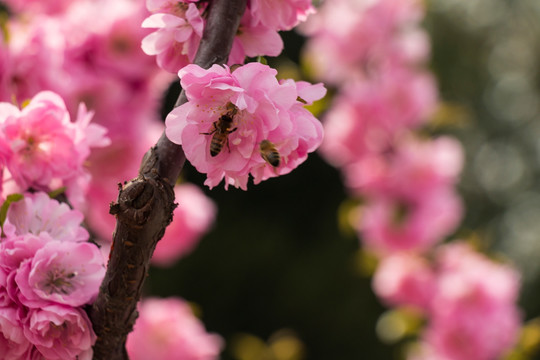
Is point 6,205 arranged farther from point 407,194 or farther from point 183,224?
point 407,194

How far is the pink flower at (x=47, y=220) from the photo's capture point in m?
0.73

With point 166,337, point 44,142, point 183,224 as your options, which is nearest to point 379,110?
point 183,224

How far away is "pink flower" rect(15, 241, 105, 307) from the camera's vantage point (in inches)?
26.5

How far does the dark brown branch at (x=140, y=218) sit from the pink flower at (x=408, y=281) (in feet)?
5.82

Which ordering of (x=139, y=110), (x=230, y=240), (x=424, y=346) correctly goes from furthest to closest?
(x=230, y=240)
(x=424, y=346)
(x=139, y=110)

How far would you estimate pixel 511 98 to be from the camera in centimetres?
925

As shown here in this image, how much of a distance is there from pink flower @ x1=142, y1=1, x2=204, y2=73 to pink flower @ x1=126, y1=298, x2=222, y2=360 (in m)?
1.34

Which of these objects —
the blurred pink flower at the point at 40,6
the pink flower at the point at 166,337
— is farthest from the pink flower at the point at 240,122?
the pink flower at the point at 166,337

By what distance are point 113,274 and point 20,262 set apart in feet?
0.32

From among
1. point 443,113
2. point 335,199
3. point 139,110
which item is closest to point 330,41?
point 443,113

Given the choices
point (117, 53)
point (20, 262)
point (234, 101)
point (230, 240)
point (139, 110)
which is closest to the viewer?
point (234, 101)

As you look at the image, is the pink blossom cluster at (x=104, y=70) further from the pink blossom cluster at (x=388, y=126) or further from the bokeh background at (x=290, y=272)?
the bokeh background at (x=290, y=272)

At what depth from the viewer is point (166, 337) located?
2012 mm

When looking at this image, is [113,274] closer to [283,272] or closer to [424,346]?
[424,346]
